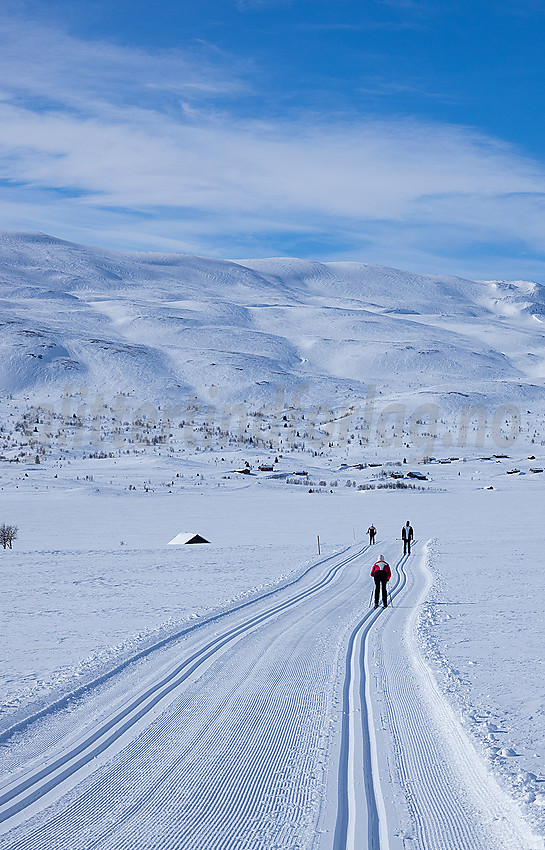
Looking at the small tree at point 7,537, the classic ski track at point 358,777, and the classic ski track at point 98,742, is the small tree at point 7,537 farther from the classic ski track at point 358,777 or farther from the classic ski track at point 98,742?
the classic ski track at point 358,777

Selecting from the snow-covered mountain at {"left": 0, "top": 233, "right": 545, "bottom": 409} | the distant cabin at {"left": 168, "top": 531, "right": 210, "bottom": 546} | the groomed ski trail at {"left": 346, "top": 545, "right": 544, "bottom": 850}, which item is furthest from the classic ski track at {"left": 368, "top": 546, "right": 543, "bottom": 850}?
the snow-covered mountain at {"left": 0, "top": 233, "right": 545, "bottom": 409}

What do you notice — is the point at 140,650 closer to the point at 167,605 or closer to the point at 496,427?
the point at 167,605

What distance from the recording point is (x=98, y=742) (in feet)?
22.3

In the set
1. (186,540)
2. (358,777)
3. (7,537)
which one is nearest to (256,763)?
(358,777)

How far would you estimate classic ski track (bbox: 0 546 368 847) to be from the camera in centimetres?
558

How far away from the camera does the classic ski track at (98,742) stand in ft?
18.3

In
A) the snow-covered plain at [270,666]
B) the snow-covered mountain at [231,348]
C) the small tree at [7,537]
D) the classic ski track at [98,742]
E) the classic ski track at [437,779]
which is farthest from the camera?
the snow-covered mountain at [231,348]

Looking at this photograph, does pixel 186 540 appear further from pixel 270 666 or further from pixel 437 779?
pixel 437 779

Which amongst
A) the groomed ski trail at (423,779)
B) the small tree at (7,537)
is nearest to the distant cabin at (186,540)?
the small tree at (7,537)

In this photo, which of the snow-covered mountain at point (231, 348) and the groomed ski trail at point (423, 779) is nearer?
the groomed ski trail at point (423, 779)

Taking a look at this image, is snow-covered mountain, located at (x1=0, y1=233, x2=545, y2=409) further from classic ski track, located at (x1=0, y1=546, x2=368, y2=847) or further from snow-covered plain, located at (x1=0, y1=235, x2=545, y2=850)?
classic ski track, located at (x1=0, y1=546, x2=368, y2=847)

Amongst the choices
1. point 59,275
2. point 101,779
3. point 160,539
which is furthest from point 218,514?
point 59,275

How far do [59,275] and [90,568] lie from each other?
189 m

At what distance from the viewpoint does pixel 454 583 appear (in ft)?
58.9
